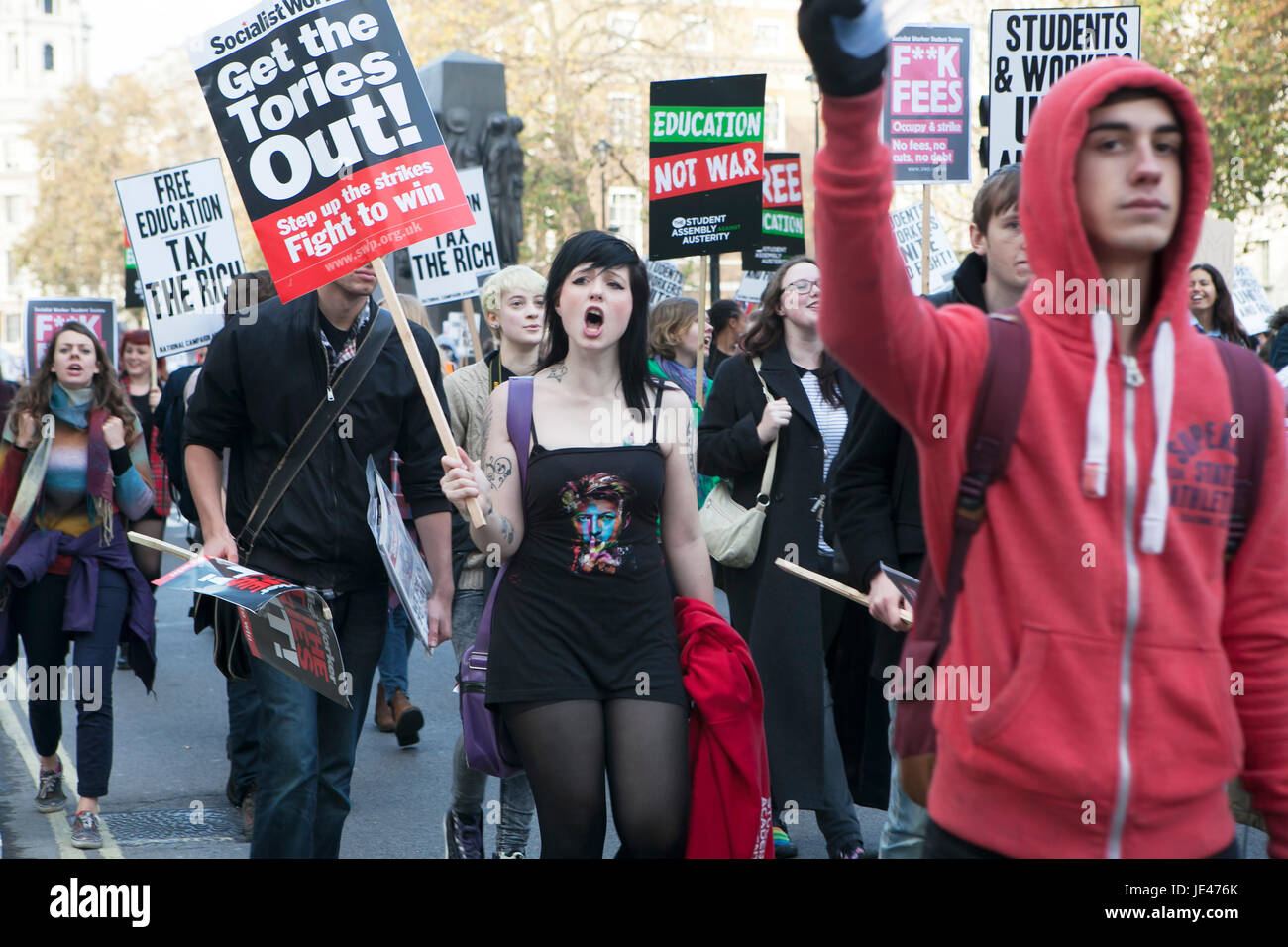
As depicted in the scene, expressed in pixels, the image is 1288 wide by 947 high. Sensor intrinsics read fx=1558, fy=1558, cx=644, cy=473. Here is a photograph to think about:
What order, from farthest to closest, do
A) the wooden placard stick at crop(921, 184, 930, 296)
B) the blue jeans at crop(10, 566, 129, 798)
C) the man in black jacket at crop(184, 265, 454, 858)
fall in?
the wooden placard stick at crop(921, 184, 930, 296), the blue jeans at crop(10, 566, 129, 798), the man in black jacket at crop(184, 265, 454, 858)

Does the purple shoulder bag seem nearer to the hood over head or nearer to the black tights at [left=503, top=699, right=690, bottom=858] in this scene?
the black tights at [left=503, top=699, right=690, bottom=858]

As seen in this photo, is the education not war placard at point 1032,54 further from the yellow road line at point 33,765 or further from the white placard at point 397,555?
the yellow road line at point 33,765

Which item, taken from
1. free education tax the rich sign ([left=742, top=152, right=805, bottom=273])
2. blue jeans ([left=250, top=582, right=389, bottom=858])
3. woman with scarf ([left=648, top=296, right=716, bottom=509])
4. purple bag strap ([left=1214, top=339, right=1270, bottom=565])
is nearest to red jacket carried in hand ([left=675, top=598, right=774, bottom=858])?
blue jeans ([left=250, top=582, right=389, bottom=858])

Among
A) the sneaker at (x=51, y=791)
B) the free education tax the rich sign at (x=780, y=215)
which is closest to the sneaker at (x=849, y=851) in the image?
the sneaker at (x=51, y=791)

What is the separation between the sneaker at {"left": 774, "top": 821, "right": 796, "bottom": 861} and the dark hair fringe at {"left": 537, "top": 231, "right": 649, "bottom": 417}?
233 cm

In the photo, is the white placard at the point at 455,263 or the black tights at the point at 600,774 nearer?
the black tights at the point at 600,774

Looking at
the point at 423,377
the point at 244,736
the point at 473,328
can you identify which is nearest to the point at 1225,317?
the point at 473,328

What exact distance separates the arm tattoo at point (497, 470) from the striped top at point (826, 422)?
192 centimetres

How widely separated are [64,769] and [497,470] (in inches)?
172

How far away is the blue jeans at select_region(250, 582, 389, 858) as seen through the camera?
4.26m

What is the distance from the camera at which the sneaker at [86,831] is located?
5.88 meters

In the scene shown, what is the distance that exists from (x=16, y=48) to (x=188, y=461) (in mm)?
128063

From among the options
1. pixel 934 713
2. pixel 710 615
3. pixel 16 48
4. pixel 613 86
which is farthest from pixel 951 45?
pixel 16 48

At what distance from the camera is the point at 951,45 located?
8.19m
